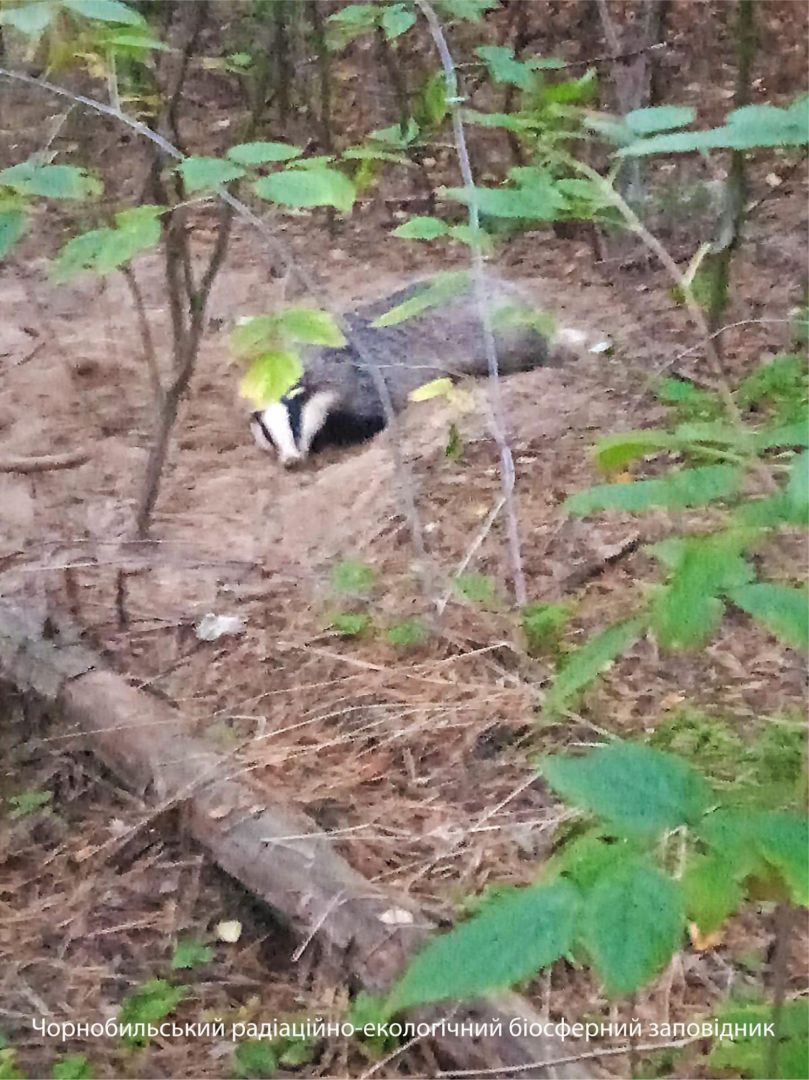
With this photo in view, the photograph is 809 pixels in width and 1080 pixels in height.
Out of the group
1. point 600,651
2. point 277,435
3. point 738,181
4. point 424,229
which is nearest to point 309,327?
point 424,229

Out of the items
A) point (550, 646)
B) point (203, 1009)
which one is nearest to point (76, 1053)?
point (203, 1009)

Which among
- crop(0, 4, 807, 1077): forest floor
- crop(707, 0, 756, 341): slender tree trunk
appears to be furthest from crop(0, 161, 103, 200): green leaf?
crop(707, 0, 756, 341): slender tree trunk

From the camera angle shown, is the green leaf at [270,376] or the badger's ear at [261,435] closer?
the green leaf at [270,376]

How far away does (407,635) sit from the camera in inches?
87.7

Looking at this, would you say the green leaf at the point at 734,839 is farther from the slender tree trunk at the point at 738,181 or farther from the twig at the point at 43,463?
the slender tree trunk at the point at 738,181

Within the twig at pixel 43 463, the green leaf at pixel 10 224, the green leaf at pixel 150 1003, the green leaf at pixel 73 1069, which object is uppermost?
the green leaf at pixel 10 224

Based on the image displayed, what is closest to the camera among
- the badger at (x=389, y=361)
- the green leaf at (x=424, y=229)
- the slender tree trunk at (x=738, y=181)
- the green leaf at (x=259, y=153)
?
the green leaf at (x=259, y=153)

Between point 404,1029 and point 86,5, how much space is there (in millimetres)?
1488

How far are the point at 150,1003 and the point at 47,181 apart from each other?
127cm

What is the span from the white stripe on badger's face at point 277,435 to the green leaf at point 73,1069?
76.7 inches

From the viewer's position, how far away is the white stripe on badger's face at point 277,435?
10.7 feet

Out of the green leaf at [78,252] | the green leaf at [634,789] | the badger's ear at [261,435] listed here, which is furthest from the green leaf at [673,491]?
the badger's ear at [261,435]

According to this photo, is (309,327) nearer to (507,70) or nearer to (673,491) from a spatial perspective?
(673,491)

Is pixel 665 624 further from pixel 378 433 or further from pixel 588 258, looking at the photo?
pixel 588 258
